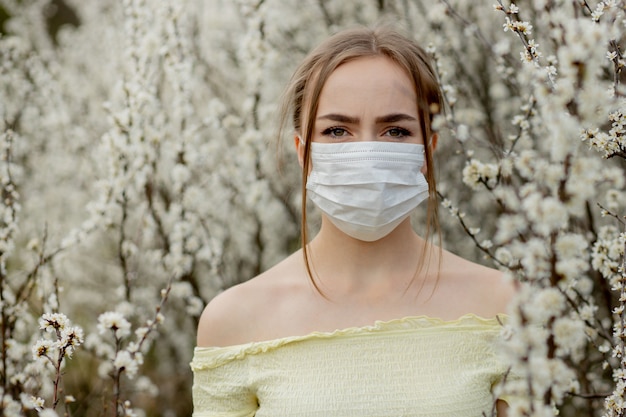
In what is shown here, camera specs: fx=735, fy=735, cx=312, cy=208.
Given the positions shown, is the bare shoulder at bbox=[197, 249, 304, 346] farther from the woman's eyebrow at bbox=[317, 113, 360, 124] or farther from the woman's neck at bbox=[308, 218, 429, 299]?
the woman's eyebrow at bbox=[317, 113, 360, 124]

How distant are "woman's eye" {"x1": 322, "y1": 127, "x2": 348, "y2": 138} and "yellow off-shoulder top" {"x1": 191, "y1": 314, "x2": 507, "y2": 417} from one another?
1.66ft

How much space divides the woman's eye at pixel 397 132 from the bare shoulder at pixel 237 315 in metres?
0.52

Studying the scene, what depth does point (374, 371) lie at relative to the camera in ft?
6.12

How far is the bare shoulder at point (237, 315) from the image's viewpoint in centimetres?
201

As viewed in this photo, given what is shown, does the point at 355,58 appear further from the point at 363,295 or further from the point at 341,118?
the point at 363,295

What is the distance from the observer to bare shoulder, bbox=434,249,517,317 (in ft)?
6.48

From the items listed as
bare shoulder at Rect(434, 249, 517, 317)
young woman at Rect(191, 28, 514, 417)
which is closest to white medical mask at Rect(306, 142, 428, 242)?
young woman at Rect(191, 28, 514, 417)

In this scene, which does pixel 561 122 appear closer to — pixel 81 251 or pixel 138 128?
pixel 138 128

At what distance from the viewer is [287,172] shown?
14.8 ft

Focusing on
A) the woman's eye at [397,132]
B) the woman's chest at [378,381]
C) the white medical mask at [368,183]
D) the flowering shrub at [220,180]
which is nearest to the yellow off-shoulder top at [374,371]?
the woman's chest at [378,381]

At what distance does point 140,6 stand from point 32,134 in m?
2.20

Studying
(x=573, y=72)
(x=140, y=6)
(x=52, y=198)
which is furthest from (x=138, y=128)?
(x=573, y=72)

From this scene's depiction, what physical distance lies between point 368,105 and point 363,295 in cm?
52

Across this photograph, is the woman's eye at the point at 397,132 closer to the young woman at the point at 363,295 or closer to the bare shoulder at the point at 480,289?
the young woman at the point at 363,295
